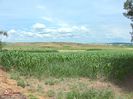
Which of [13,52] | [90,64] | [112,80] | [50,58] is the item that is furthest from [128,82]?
[13,52]

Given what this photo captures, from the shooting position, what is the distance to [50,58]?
36.2m

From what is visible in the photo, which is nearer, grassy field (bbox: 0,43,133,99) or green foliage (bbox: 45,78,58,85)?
green foliage (bbox: 45,78,58,85)

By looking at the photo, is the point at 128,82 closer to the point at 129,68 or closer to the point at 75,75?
the point at 129,68

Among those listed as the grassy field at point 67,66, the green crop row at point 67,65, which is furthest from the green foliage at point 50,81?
the green crop row at point 67,65

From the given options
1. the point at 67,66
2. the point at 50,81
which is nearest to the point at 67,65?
the point at 67,66

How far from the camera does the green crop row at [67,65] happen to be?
35.2m

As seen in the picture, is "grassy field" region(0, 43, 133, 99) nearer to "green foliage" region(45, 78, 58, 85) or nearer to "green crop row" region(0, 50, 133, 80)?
"green crop row" region(0, 50, 133, 80)

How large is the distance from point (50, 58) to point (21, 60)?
2.45 metres

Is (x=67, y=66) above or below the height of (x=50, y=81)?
above

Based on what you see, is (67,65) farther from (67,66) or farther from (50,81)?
(50,81)

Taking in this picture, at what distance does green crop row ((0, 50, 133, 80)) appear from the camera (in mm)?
35188

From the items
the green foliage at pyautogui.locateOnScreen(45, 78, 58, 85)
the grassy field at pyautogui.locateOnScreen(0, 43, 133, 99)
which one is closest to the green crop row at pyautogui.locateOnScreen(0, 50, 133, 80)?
the grassy field at pyautogui.locateOnScreen(0, 43, 133, 99)

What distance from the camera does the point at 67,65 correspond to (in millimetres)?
35906

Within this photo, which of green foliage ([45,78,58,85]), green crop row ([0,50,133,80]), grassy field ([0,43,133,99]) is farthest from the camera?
green crop row ([0,50,133,80])
